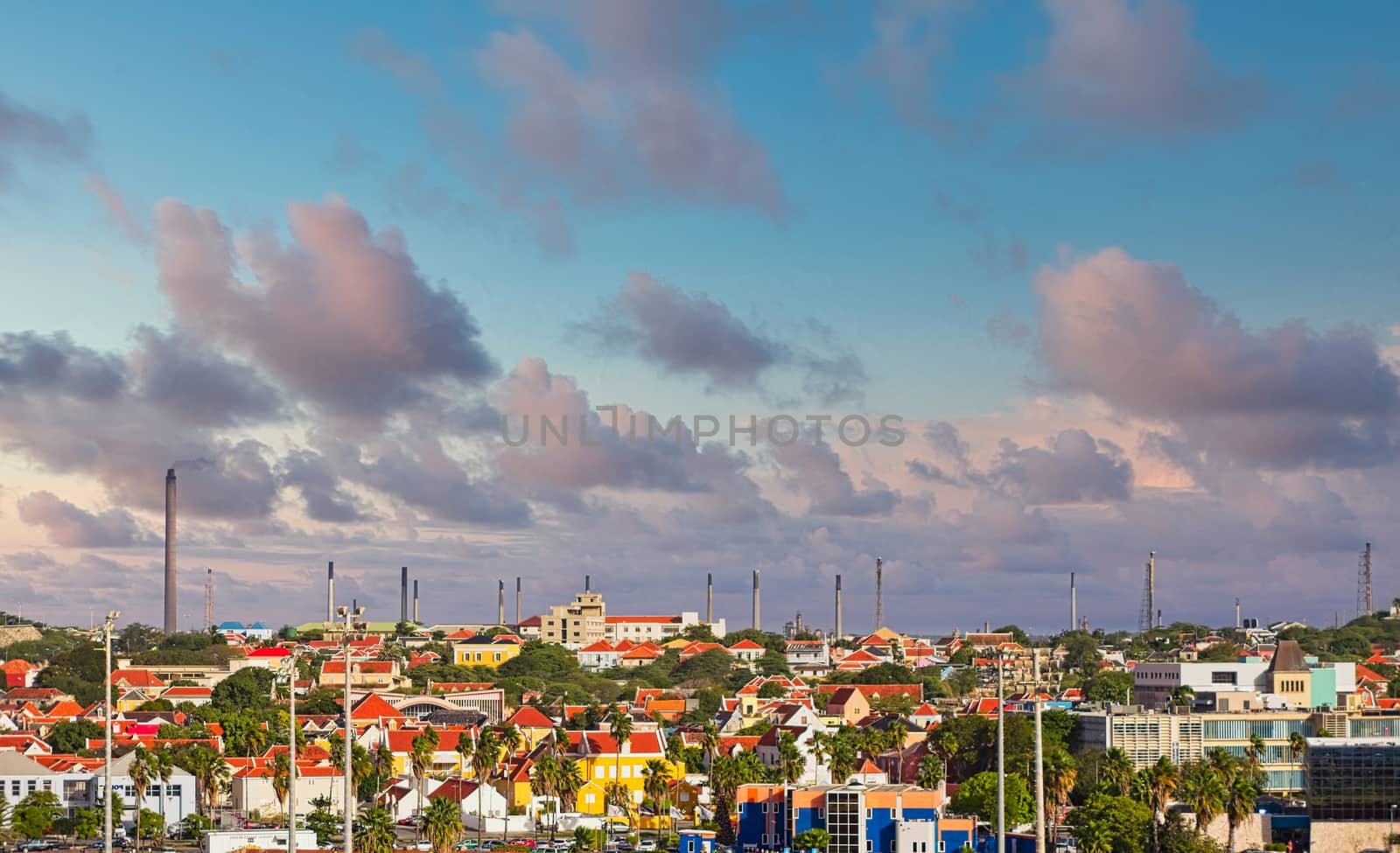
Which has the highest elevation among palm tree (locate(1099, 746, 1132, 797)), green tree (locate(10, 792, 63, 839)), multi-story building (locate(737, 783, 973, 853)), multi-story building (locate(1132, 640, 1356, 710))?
multi-story building (locate(1132, 640, 1356, 710))

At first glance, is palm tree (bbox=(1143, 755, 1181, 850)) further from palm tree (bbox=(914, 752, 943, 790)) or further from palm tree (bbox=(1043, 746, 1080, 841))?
palm tree (bbox=(914, 752, 943, 790))

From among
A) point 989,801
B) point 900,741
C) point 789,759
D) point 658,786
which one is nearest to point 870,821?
point 989,801

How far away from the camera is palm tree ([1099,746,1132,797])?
355 feet

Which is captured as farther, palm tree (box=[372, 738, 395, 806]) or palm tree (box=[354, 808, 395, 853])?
palm tree (box=[372, 738, 395, 806])

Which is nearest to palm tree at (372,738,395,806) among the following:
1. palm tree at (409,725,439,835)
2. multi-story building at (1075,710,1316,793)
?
palm tree at (409,725,439,835)

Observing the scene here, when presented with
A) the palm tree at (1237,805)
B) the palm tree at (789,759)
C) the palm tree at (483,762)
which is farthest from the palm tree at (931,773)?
the palm tree at (483,762)

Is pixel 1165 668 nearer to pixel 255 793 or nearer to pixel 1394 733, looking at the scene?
pixel 1394 733

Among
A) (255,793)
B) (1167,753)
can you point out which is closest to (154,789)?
(255,793)

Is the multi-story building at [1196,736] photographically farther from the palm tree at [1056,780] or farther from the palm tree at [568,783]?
the palm tree at [568,783]

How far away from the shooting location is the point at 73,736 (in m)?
153

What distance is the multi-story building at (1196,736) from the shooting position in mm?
135125

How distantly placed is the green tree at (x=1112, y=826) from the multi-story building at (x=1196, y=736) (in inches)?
1457

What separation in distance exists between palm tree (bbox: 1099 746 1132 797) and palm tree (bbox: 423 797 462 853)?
3824 cm

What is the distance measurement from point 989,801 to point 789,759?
725 inches
